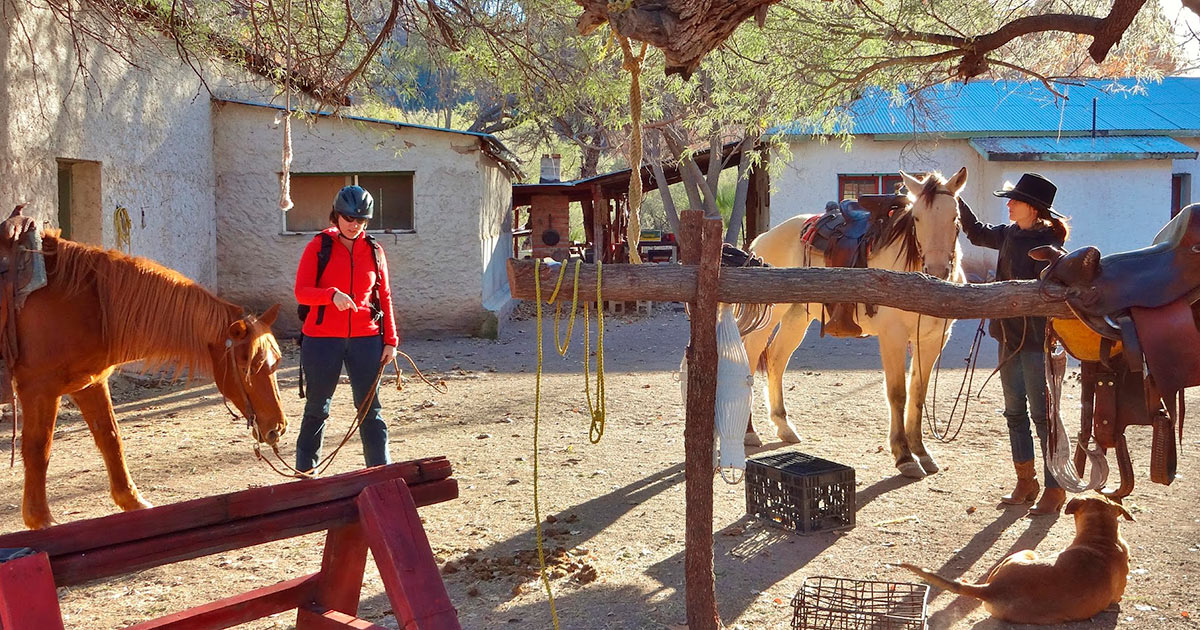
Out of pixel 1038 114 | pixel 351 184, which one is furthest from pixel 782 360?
pixel 1038 114

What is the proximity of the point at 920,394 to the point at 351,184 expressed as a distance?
30.3 ft

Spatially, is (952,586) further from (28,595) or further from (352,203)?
(352,203)

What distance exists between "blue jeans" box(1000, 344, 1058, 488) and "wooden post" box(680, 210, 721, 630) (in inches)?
96.1

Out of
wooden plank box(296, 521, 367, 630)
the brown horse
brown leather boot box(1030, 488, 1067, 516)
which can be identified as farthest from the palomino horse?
wooden plank box(296, 521, 367, 630)

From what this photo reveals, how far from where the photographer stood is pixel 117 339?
4.67 meters

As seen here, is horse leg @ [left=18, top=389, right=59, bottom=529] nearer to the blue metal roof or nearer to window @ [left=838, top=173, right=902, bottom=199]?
the blue metal roof

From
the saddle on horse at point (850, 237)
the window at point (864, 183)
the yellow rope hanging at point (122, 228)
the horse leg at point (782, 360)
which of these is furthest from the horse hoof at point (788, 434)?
the window at point (864, 183)

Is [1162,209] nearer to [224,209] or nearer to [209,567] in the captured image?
[224,209]

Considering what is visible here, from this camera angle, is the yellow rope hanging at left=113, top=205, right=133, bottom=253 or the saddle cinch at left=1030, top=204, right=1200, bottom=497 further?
the yellow rope hanging at left=113, top=205, right=133, bottom=253

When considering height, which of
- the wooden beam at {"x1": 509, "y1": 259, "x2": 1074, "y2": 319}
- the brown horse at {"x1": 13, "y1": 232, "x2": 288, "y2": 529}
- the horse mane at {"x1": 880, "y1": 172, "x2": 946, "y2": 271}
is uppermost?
the horse mane at {"x1": 880, "y1": 172, "x2": 946, "y2": 271}

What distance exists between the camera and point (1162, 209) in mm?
17891

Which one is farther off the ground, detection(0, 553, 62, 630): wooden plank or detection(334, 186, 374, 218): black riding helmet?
detection(334, 186, 374, 218): black riding helmet

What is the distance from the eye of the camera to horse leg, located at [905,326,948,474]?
243 inches

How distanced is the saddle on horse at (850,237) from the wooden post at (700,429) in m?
3.18
